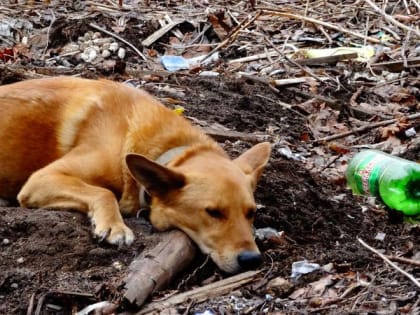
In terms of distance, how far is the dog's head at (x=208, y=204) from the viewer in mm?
4520

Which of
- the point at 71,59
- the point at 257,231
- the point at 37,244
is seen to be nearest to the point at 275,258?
the point at 257,231

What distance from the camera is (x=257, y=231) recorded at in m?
5.06

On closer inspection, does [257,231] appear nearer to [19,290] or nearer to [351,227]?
[351,227]

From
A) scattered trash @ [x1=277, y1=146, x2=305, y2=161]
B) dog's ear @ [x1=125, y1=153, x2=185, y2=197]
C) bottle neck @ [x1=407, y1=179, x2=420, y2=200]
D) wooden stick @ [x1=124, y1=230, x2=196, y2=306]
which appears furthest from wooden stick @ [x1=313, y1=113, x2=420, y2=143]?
wooden stick @ [x1=124, y1=230, x2=196, y2=306]

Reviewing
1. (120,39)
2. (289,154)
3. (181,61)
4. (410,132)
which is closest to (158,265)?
(289,154)

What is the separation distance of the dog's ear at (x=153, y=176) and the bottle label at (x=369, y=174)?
1.59m

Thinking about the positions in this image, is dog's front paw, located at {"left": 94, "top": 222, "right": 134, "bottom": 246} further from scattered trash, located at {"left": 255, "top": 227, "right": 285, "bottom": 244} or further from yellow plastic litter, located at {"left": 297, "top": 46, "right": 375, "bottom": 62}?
yellow plastic litter, located at {"left": 297, "top": 46, "right": 375, "bottom": 62}

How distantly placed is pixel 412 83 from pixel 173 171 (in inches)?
176

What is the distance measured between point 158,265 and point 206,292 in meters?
0.28

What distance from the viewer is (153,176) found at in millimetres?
4777

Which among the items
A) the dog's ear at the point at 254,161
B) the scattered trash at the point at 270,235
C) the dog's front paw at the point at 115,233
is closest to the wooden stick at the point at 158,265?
the dog's front paw at the point at 115,233

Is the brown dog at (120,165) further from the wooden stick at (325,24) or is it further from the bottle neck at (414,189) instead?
the wooden stick at (325,24)

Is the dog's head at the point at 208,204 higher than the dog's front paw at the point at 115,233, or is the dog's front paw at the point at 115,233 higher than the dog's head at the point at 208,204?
the dog's head at the point at 208,204

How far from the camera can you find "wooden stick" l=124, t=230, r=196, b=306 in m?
3.99
